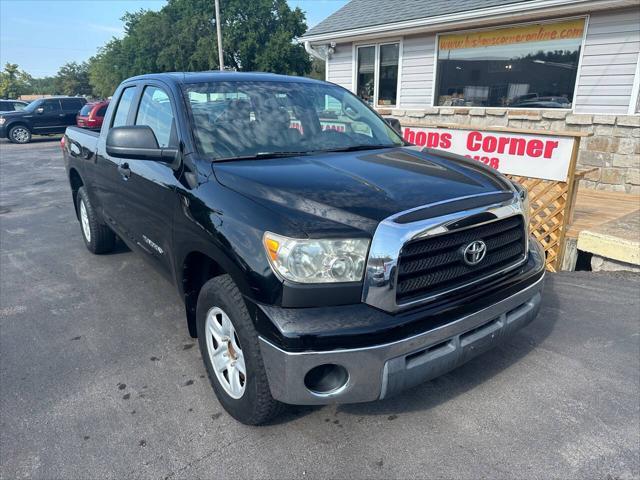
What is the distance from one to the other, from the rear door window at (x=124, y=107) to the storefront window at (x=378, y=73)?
24.6ft

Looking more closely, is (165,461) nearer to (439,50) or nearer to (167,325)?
(167,325)

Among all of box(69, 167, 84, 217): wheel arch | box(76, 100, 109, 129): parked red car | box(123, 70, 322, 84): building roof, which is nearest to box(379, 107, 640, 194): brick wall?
box(123, 70, 322, 84): building roof

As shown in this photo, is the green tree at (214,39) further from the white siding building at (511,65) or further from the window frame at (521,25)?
the window frame at (521,25)

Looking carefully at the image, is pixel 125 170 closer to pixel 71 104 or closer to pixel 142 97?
pixel 142 97

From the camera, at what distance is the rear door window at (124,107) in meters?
Result: 3.94

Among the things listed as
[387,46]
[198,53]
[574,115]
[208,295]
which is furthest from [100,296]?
[198,53]

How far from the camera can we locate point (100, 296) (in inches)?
170

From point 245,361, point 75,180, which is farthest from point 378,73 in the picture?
point 245,361

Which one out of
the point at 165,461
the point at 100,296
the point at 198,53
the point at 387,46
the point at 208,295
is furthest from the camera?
the point at 198,53

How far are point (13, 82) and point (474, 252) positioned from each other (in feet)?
324

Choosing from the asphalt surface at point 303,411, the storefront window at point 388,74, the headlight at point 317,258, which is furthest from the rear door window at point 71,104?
the headlight at point 317,258

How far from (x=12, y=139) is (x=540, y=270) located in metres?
23.3

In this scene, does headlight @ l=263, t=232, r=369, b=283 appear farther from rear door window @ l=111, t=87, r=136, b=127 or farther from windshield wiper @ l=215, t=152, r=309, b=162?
rear door window @ l=111, t=87, r=136, b=127

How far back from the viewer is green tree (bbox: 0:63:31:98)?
72.5 metres
